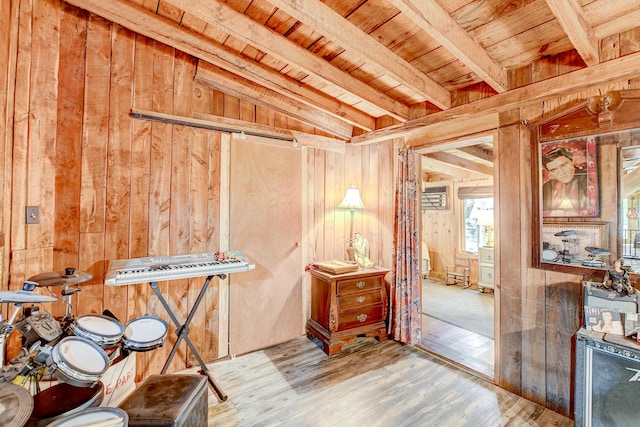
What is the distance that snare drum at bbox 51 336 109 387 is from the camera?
3.48 ft

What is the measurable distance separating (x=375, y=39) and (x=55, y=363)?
237 cm

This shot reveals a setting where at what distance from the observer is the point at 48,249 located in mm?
1863

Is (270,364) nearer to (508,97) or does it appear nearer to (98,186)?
(98,186)

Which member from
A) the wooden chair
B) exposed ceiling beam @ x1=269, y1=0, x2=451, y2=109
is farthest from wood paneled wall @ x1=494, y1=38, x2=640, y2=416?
the wooden chair

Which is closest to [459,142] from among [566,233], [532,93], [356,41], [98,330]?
[532,93]

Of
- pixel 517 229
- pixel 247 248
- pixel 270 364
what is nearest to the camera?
pixel 517 229

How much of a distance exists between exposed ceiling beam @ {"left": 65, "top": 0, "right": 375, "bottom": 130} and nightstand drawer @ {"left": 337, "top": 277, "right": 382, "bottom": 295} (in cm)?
170

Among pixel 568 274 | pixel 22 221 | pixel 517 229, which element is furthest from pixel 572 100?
pixel 22 221

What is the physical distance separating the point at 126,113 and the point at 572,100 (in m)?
Answer: 3.23

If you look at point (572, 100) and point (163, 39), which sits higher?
point (163, 39)

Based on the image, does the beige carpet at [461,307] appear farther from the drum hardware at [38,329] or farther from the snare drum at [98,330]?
the drum hardware at [38,329]

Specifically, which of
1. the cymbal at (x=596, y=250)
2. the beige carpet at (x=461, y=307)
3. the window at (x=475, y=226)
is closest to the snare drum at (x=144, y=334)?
the cymbal at (x=596, y=250)

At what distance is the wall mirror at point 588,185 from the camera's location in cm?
169

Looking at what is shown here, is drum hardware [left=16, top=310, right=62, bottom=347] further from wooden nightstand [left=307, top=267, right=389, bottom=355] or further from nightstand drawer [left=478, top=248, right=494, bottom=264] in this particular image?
nightstand drawer [left=478, top=248, right=494, bottom=264]
